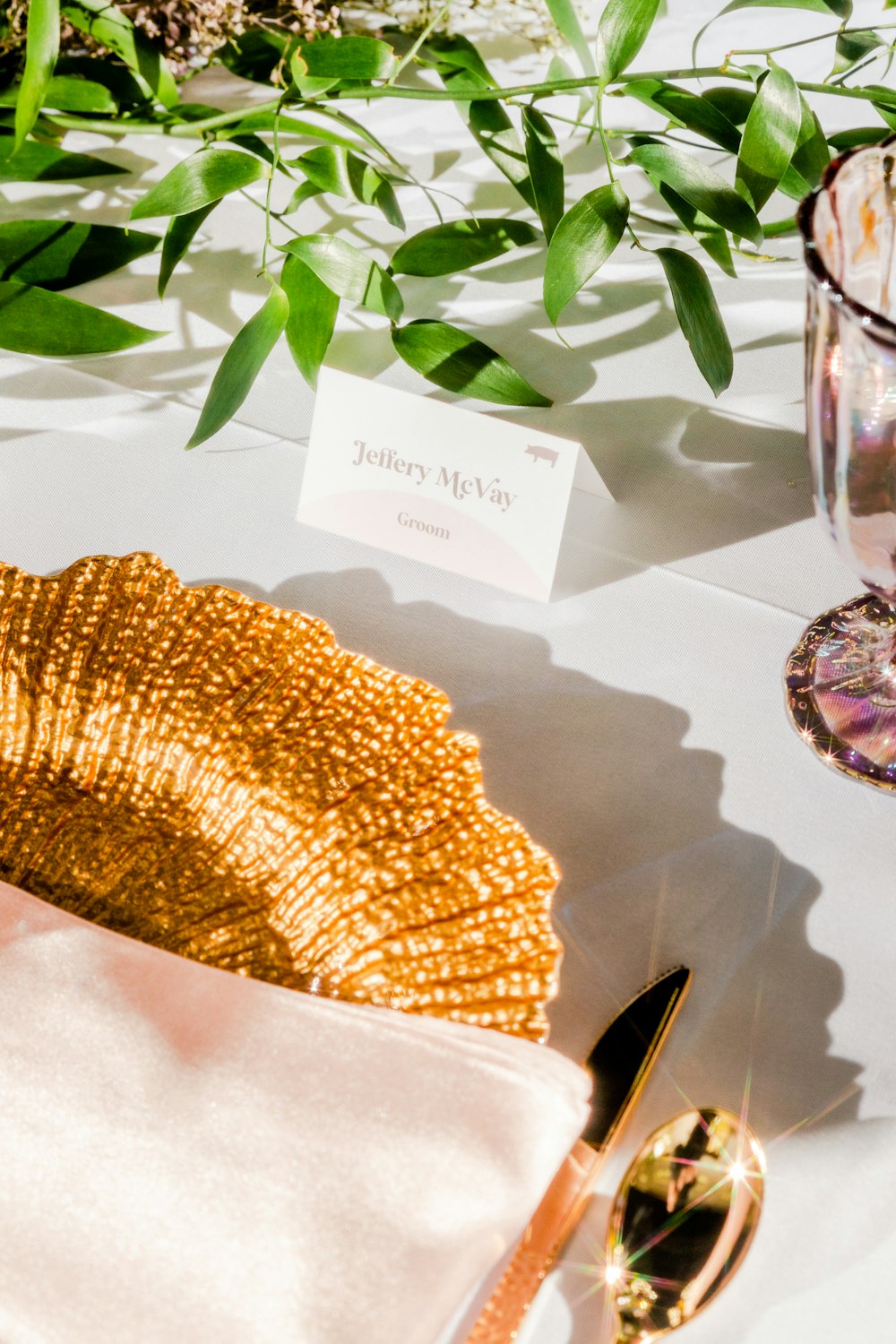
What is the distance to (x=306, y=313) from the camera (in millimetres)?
528

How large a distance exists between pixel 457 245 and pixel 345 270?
4.3 inches

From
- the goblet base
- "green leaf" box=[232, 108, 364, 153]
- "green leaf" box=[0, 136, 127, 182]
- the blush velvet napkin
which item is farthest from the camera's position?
"green leaf" box=[0, 136, 127, 182]

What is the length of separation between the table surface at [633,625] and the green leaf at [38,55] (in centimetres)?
16

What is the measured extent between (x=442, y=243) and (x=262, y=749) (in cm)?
34

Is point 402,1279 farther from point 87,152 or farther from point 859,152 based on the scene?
point 87,152

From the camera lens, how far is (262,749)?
1.27 ft

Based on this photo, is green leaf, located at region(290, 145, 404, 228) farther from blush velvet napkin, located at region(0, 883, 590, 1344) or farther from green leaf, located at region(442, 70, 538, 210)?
blush velvet napkin, located at region(0, 883, 590, 1344)

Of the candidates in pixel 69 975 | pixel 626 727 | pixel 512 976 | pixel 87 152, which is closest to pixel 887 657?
pixel 626 727

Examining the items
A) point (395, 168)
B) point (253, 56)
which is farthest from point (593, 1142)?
point (253, 56)

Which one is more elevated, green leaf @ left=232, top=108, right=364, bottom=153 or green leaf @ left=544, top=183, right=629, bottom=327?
green leaf @ left=232, top=108, right=364, bottom=153

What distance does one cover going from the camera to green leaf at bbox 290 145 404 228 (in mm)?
552

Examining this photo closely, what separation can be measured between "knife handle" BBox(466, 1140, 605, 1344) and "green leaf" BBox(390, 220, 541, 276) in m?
0.45

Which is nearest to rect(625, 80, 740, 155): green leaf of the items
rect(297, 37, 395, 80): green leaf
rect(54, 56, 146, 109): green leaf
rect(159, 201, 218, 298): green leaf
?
rect(297, 37, 395, 80): green leaf

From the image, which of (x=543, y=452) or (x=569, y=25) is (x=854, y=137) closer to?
(x=569, y=25)
